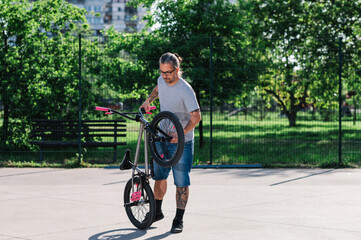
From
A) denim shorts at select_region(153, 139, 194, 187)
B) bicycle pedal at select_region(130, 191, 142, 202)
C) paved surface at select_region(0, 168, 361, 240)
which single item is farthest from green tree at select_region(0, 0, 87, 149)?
denim shorts at select_region(153, 139, 194, 187)

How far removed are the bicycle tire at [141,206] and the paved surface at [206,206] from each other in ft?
0.36

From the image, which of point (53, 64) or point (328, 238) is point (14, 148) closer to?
point (53, 64)

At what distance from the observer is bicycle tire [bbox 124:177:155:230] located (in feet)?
18.0

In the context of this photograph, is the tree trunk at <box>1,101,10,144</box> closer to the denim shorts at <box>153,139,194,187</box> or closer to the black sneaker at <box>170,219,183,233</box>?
the denim shorts at <box>153,139,194,187</box>

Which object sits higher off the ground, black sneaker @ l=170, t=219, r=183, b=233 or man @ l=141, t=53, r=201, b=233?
man @ l=141, t=53, r=201, b=233

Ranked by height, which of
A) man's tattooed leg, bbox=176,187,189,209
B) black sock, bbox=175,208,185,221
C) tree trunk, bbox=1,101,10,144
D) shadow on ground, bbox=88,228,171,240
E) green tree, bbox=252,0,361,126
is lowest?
shadow on ground, bbox=88,228,171,240

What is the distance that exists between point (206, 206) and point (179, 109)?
1.96m

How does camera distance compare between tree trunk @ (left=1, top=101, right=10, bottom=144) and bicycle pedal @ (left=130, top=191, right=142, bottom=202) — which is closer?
bicycle pedal @ (left=130, top=191, right=142, bottom=202)

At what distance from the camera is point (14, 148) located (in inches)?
503

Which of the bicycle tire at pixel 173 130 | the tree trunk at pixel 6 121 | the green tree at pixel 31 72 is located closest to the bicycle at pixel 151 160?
the bicycle tire at pixel 173 130

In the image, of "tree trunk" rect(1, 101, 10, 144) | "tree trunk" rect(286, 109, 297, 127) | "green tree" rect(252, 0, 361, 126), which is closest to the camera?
"tree trunk" rect(286, 109, 297, 127)

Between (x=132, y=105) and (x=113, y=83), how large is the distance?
83cm

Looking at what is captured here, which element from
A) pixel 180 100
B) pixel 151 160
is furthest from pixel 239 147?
pixel 180 100

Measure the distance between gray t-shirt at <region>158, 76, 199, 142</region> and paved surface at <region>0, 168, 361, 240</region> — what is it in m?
1.17
